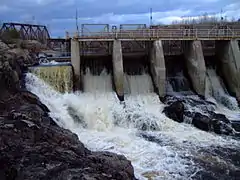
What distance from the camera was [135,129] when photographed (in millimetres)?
16984

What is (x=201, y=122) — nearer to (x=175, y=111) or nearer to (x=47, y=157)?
(x=175, y=111)

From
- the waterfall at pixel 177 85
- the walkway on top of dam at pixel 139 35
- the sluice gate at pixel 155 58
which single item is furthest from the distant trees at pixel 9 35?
the waterfall at pixel 177 85

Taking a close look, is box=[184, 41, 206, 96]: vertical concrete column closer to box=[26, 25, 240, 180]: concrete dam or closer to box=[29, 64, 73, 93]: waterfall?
box=[26, 25, 240, 180]: concrete dam

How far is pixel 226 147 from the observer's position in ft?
47.4

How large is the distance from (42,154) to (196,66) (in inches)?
585

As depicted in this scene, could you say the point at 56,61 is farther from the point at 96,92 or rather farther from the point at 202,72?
the point at 202,72

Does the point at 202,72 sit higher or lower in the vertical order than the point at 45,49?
lower

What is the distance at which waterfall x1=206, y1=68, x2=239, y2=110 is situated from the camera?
69.8 feet

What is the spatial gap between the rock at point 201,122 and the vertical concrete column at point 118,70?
500 centimetres

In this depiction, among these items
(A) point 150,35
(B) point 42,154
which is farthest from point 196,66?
(B) point 42,154

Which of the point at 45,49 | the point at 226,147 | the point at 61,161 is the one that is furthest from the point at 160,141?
the point at 45,49

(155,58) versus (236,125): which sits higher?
(155,58)

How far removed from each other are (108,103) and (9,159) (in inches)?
403

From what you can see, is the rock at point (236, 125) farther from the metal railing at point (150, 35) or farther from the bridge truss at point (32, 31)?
the bridge truss at point (32, 31)
